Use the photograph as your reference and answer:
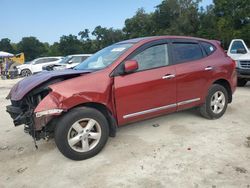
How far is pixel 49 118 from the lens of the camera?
148 inches

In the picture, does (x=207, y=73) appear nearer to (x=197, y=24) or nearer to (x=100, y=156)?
(x=100, y=156)

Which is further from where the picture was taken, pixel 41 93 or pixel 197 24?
pixel 197 24

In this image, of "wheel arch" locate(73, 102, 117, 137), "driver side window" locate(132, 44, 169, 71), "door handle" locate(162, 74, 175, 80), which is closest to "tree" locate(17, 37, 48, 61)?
"driver side window" locate(132, 44, 169, 71)

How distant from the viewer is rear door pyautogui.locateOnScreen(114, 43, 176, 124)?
4.26 m

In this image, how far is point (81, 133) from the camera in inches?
155

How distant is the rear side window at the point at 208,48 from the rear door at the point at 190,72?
0.33ft

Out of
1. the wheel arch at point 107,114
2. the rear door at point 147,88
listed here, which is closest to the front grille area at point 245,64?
the rear door at point 147,88

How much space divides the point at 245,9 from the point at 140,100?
31.8 meters

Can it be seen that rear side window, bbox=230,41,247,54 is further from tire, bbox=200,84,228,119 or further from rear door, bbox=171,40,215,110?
rear door, bbox=171,40,215,110

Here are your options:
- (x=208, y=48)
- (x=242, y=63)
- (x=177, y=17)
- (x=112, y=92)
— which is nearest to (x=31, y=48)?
(x=177, y=17)

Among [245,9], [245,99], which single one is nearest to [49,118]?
[245,99]

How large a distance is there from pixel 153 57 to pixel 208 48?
1513mm

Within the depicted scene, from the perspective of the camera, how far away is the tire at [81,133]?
379 cm

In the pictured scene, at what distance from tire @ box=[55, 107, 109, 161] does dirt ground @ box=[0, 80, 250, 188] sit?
0.16 meters
